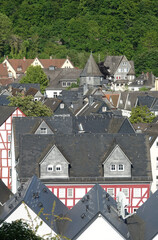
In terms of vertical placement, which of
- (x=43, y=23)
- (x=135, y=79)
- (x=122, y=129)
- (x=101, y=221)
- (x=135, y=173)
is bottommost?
(x=101, y=221)

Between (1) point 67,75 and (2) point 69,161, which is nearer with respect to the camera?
(2) point 69,161

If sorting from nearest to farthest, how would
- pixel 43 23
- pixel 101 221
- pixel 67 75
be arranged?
pixel 101 221, pixel 67 75, pixel 43 23

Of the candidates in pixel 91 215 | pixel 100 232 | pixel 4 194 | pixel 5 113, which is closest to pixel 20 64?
pixel 5 113

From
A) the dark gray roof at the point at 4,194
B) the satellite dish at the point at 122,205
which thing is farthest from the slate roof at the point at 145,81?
the satellite dish at the point at 122,205

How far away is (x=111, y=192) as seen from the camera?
3512 cm

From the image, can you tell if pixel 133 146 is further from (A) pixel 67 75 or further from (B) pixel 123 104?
(A) pixel 67 75

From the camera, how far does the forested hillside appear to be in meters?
112

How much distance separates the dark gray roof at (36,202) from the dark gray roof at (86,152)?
6.74 metres

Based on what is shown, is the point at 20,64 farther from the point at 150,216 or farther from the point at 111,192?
the point at 150,216

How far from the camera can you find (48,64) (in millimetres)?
102812

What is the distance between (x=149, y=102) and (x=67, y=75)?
2596cm

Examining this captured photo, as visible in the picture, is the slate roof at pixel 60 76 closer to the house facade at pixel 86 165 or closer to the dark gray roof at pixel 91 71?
the dark gray roof at pixel 91 71

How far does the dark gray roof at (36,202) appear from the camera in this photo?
26.1m

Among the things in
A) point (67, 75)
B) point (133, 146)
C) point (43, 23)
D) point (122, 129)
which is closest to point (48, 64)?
point (67, 75)
